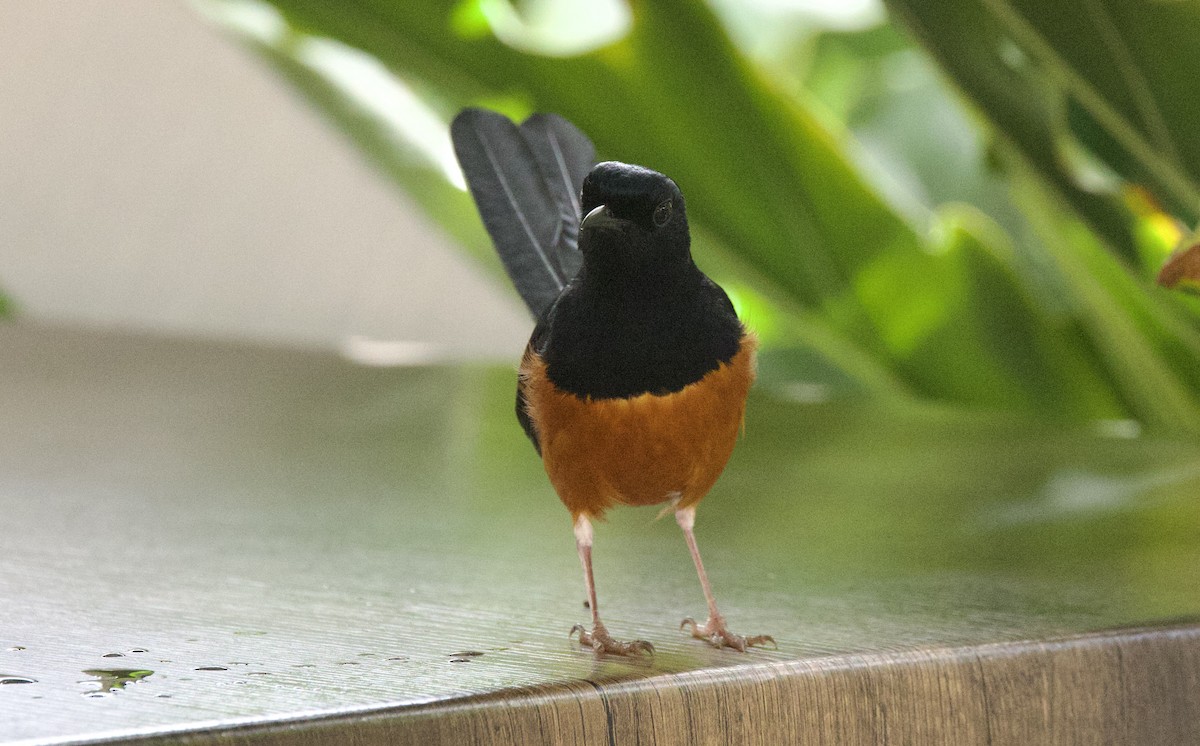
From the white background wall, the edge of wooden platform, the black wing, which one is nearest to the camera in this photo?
the edge of wooden platform

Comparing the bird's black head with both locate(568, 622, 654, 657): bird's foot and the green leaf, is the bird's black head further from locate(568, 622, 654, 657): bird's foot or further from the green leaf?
the green leaf

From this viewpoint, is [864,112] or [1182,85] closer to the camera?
[1182,85]

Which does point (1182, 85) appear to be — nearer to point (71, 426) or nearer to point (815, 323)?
point (815, 323)

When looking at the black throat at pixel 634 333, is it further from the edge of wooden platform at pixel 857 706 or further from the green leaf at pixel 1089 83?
the green leaf at pixel 1089 83

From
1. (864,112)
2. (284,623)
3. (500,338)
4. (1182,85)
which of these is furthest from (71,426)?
(500,338)

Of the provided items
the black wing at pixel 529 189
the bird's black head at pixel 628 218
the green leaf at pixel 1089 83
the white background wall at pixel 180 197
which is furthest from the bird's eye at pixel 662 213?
the white background wall at pixel 180 197

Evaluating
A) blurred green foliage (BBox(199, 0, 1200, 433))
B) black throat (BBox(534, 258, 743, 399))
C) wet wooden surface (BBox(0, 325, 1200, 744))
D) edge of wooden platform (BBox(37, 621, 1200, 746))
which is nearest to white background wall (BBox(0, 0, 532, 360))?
blurred green foliage (BBox(199, 0, 1200, 433))
